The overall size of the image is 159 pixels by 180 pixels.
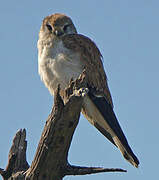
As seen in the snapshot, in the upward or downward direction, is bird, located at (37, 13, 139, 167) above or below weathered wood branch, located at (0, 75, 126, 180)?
above

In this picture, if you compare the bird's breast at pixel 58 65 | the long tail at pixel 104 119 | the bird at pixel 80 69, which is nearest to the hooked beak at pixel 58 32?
the bird at pixel 80 69

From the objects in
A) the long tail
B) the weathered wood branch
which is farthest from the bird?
the weathered wood branch

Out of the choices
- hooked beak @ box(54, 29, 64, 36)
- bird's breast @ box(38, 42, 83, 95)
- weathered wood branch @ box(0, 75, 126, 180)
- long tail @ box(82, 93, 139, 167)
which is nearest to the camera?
weathered wood branch @ box(0, 75, 126, 180)

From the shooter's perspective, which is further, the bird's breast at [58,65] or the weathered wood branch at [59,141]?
the bird's breast at [58,65]

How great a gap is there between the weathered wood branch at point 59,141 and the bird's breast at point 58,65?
5.83 feet

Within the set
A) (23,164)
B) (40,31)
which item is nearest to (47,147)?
(23,164)

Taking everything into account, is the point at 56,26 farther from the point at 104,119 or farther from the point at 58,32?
the point at 104,119

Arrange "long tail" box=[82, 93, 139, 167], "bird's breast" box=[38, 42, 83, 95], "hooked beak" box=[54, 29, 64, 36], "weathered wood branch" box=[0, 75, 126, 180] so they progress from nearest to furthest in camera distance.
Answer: "weathered wood branch" box=[0, 75, 126, 180]
"long tail" box=[82, 93, 139, 167]
"bird's breast" box=[38, 42, 83, 95]
"hooked beak" box=[54, 29, 64, 36]

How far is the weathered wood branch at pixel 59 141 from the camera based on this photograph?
4527 millimetres

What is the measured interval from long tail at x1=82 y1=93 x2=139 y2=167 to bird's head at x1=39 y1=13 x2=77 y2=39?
109 cm

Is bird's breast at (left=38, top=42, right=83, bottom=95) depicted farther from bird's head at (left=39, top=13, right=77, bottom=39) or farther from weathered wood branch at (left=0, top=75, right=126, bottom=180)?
weathered wood branch at (left=0, top=75, right=126, bottom=180)

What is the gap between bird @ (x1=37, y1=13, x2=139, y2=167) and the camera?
6.54 m

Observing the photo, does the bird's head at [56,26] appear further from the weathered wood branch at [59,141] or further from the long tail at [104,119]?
the weathered wood branch at [59,141]

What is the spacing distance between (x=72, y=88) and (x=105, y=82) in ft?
8.03
